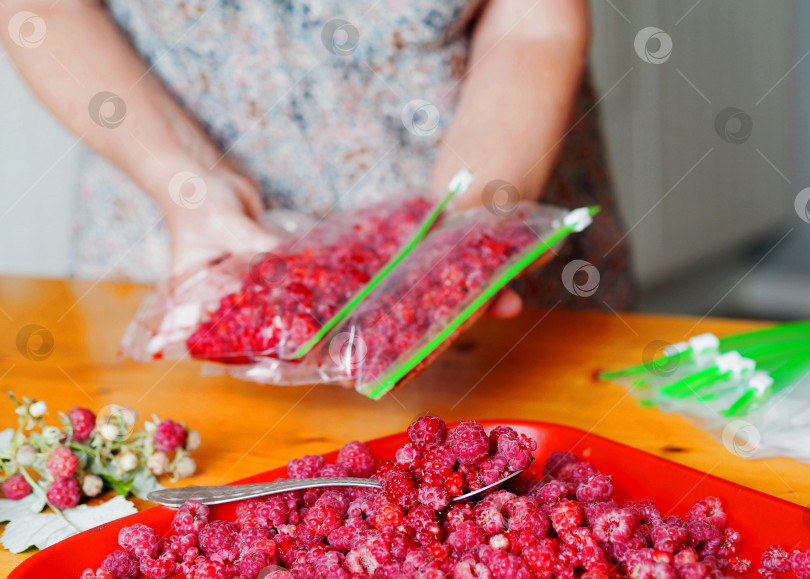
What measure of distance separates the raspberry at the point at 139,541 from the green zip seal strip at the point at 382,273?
27cm

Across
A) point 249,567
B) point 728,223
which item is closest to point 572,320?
point 249,567

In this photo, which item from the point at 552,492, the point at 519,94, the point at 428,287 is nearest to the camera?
the point at 552,492

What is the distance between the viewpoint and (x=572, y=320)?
122 centimetres

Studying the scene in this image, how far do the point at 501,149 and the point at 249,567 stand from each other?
763 mm

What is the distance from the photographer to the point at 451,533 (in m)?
0.64

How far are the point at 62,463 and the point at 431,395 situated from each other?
0.41 meters

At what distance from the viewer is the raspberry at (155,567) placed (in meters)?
0.63

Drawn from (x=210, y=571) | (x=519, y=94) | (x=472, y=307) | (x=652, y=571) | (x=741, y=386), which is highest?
(x=519, y=94)

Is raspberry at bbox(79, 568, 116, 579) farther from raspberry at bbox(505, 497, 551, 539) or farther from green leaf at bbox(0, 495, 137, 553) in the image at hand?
raspberry at bbox(505, 497, 551, 539)

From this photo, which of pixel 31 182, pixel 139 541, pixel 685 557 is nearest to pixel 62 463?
pixel 139 541

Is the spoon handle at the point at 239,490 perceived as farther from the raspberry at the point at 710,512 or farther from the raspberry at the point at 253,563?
the raspberry at the point at 710,512

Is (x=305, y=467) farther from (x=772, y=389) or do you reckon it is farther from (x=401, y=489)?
(x=772, y=389)

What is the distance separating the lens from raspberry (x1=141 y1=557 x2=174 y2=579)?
0.63 metres

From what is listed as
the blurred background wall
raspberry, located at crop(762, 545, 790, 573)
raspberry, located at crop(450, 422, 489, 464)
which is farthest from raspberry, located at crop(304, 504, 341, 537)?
the blurred background wall
